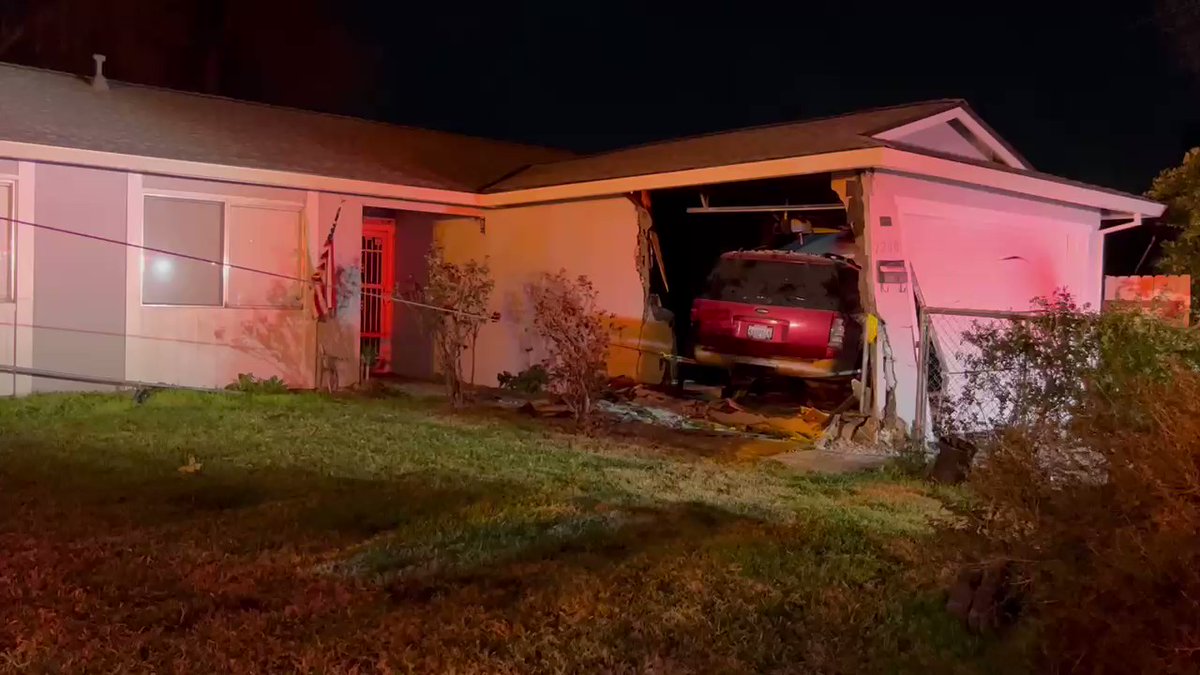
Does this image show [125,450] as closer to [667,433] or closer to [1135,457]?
[667,433]

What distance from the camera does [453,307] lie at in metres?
11.0

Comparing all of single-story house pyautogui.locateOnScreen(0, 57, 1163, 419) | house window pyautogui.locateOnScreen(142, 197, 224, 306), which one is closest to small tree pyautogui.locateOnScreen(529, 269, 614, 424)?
single-story house pyautogui.locateOnScreen(0, 57, 1163, 419)

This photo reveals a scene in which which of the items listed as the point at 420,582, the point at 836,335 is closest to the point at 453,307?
the point at 836,335

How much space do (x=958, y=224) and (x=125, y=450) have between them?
8052mm

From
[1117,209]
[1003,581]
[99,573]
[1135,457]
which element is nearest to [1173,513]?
A: [1135,457]

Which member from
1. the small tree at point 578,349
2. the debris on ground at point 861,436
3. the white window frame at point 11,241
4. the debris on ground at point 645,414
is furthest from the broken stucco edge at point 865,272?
the white window frame at point 11,241

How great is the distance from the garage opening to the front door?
4.19 meters

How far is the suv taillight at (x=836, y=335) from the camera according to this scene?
10.5m

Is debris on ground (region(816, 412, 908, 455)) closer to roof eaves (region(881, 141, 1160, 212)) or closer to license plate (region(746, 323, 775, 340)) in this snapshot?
license plate (region(746, 323, 775, 340))

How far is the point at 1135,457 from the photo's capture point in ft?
11.1

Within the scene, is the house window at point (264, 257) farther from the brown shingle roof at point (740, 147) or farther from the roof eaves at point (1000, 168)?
the roof eaves at point (1000, 168)

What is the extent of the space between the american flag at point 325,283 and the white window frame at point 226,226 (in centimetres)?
22

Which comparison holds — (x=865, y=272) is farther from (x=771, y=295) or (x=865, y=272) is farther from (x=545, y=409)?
(x=545, y=409)

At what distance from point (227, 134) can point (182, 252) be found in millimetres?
1987
